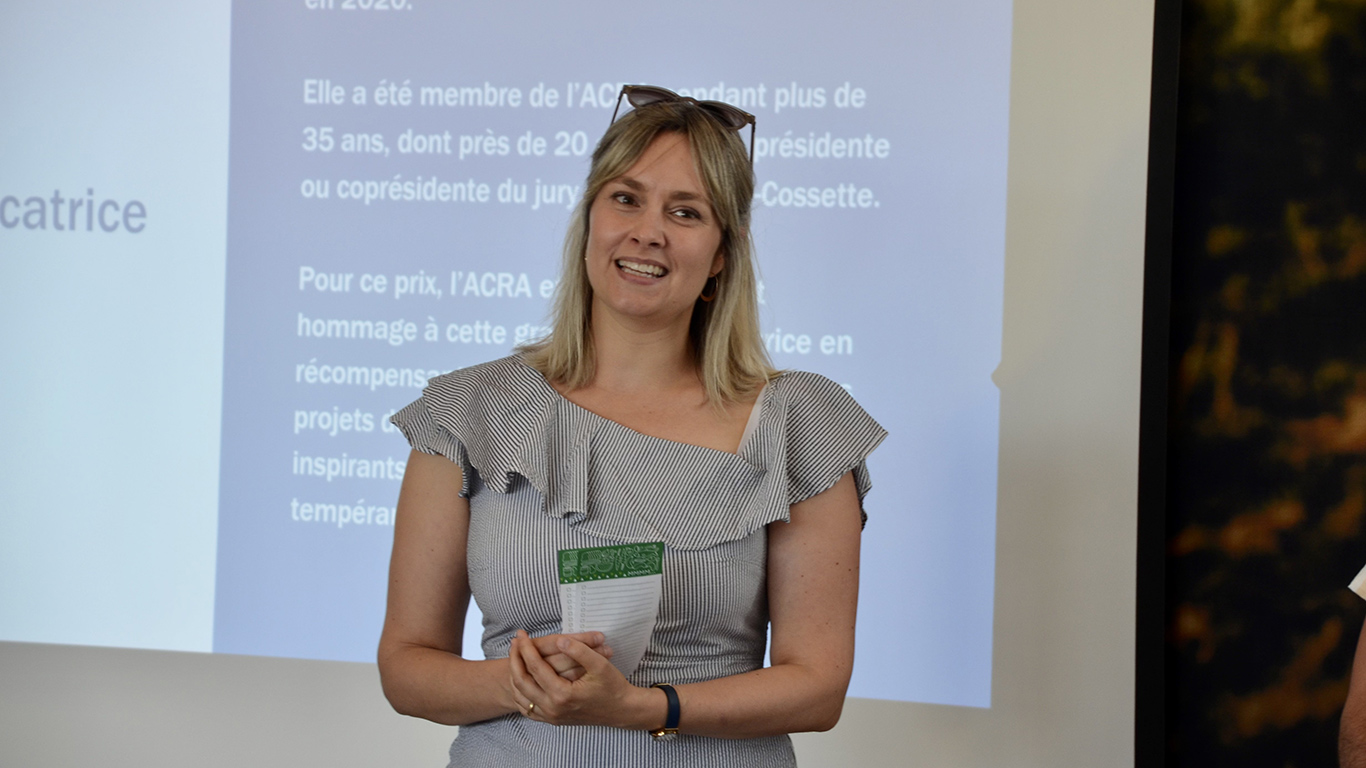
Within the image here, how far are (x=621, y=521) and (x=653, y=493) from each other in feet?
0.19

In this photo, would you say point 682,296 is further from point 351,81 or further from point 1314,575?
point 1314,575

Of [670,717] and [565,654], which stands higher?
[565,654]

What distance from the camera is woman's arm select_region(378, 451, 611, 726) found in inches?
56.4

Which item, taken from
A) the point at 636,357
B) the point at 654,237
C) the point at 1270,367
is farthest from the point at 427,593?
the point at 1270,367

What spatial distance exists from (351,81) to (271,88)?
0.20 metres

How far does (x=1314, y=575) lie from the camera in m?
2.33

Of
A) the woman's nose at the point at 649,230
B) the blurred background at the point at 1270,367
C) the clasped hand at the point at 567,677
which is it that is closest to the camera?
the clasped hand at the point at 567,677

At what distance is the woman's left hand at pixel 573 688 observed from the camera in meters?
1.22

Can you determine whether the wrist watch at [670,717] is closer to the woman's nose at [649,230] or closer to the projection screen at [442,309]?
the woman's nose at [649,230]

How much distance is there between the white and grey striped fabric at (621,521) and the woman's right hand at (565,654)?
16cm

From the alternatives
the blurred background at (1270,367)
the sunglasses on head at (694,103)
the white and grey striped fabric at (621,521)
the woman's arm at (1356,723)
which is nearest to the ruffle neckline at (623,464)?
the white and grey striped fabric at (621,521)

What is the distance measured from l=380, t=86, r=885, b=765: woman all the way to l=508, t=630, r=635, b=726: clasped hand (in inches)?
2.7

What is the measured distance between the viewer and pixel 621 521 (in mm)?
1432

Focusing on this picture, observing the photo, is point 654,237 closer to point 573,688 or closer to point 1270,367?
point 573,688
